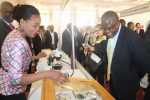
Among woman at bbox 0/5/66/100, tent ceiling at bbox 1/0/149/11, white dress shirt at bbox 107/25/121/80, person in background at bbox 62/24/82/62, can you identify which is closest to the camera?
woman at bbox 0/5/66/100

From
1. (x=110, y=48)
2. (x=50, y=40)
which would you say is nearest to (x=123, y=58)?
(x=110, y=48)

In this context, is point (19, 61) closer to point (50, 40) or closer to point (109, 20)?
point (109, 20)

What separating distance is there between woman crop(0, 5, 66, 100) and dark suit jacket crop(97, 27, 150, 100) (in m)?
0.86

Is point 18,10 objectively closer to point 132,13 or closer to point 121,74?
point 121,74

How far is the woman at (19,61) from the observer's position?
66.8 inches

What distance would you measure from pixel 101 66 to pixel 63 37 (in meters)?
3.18

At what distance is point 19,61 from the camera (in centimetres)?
170

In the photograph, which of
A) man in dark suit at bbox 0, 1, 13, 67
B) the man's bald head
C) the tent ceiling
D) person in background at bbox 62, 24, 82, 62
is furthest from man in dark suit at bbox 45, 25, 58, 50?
the man's bald head

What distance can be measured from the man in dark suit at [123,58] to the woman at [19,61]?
0.85m

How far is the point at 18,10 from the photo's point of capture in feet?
6.40

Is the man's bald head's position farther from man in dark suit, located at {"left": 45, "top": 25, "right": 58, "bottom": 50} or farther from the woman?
man in dark suit, located at {"left": 45, "top": 25, "right": 58, "bottom": 50}

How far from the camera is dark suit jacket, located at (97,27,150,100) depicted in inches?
95.7

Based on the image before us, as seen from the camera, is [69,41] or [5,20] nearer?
[5,20]

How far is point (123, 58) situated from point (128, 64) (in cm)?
8
